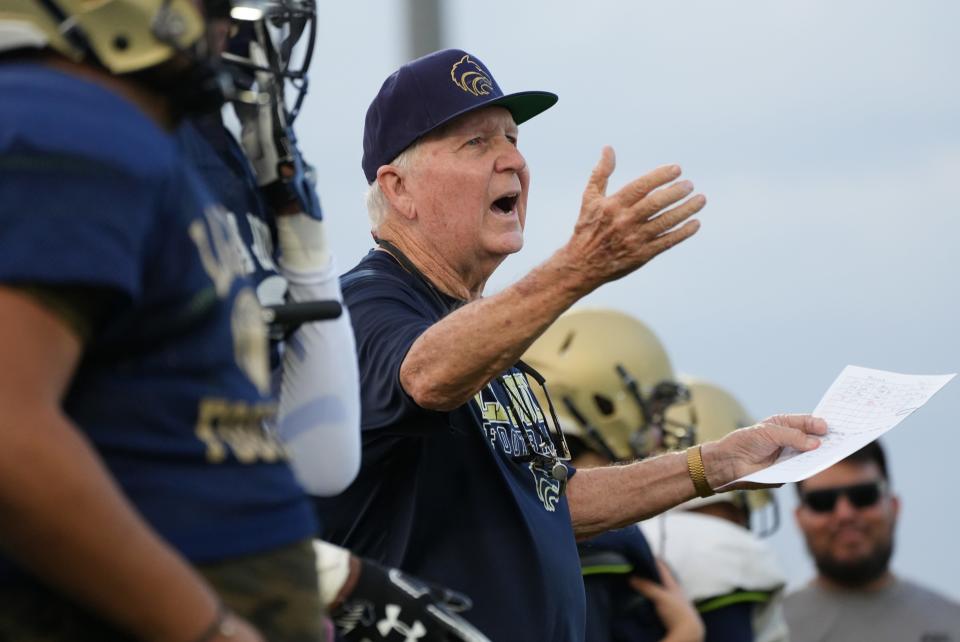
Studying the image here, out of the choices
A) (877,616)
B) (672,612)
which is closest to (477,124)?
(672,612)

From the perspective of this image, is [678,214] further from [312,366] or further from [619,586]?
[619,586]

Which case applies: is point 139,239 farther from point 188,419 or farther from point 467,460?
point 467,460

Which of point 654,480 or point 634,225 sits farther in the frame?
point 654,480

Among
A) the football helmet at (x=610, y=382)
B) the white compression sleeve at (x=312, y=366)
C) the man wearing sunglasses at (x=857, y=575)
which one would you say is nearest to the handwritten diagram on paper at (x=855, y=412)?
the white compression sleeve at (x=312, y=366)

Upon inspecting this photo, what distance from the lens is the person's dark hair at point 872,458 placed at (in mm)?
5477

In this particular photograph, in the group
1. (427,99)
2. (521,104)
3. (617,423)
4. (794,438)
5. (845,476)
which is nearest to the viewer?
(794,438)

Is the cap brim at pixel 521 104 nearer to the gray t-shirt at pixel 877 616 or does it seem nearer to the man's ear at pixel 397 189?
the man's ear at pixel 397 189

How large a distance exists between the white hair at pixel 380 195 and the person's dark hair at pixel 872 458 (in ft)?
8.74

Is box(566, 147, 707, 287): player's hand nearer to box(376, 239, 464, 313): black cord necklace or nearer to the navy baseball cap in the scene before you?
box(376, 239, 464, 313): black cord necklace

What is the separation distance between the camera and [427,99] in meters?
3.28

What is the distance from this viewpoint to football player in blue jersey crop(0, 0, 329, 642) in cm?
125

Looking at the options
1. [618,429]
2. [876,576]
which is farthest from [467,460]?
[876,576]

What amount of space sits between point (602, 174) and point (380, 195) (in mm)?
906

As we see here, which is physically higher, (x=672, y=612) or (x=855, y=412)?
(x=855, y=412)
